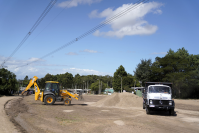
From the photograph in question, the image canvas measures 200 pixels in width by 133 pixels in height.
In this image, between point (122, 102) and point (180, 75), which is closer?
point (122, 102)

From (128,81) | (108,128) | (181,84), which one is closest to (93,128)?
(108,128)

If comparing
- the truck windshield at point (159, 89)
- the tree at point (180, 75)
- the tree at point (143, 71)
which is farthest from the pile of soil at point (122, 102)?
the tree at point (143, 71)

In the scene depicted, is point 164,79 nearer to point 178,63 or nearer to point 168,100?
point 178,63

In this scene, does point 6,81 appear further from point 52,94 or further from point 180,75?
point 180,75

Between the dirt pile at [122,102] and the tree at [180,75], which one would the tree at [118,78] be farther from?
the dirt pile at [122,102]

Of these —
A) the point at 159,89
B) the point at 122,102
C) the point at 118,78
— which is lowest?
the point at 122,102

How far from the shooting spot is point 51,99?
2461 centimetres

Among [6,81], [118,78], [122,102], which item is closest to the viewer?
[122,102]

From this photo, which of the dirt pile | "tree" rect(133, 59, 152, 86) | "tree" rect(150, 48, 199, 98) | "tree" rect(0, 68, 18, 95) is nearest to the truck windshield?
the dirt pile

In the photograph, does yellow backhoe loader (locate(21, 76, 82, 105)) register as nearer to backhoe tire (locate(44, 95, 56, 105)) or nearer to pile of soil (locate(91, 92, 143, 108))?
backhoe tire (locate(44, 95, 56, 105))

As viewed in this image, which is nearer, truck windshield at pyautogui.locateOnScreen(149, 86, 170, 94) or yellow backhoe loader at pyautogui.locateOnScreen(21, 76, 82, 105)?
truck windshield at pyautogui.locateOnScreen(149, 86, 170, 94)

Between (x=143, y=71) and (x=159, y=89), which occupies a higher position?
(x=143, y=71)

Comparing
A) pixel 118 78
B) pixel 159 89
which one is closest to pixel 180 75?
pixel 159 89

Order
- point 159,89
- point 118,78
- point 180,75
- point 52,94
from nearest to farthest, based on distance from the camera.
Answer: point 159,89
point 52,94
point 180,75
point 118,78
